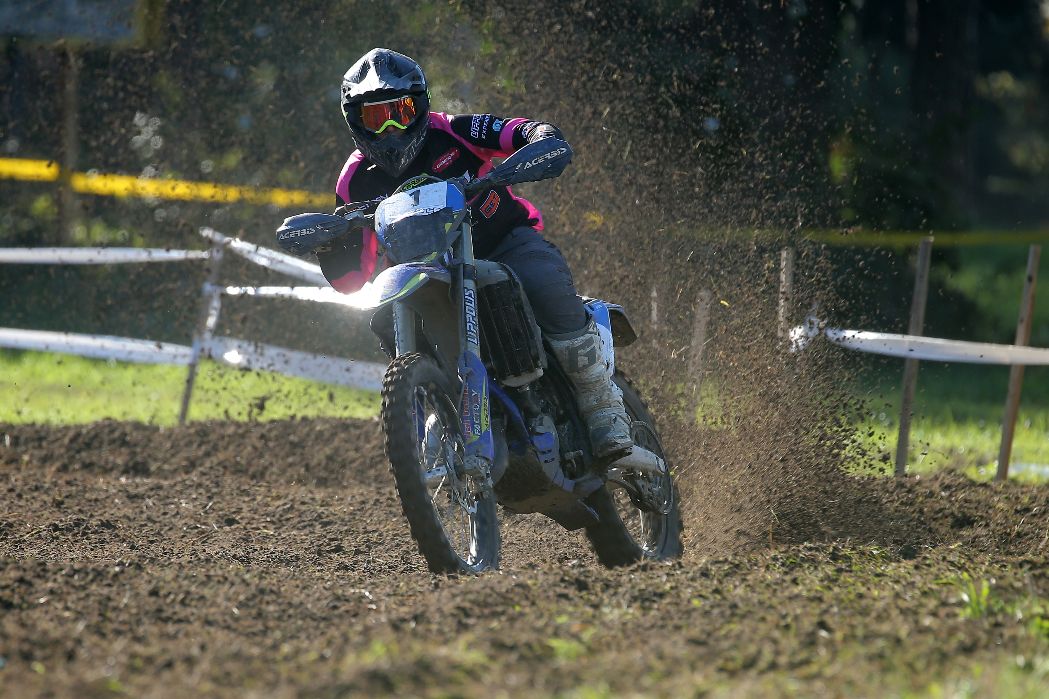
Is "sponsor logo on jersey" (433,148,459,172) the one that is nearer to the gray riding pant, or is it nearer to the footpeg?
the gray riding pant

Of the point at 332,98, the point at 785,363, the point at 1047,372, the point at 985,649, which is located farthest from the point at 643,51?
the point at 985,649

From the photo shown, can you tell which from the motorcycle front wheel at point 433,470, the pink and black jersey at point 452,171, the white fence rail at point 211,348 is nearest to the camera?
the motorcycle front wheel at point 433,470

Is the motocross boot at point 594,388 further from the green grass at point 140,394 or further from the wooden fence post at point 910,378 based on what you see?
the green grass at point 140,394

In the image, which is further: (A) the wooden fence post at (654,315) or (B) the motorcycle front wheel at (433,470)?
(A) the wooden fence post at (654,315)

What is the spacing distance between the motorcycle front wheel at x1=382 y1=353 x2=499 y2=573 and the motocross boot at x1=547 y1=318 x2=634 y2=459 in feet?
2.15

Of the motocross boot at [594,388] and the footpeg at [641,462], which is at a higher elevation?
the motocross boot at [594,388]

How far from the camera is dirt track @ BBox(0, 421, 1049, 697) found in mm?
3520

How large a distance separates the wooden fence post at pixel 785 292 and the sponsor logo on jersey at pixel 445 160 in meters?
3.01

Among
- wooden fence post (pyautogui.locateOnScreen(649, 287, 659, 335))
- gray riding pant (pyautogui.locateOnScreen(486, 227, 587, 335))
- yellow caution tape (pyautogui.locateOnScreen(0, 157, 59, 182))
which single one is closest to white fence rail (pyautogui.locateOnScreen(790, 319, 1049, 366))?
wooden fence post (pyautogui.locateOnScreen(649, 287, 659, 335))

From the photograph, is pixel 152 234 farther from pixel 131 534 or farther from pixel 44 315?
pixel 131 534

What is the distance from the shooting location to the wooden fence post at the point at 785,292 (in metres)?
8.27

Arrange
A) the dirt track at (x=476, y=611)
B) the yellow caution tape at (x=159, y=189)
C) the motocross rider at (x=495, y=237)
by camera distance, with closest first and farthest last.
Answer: the dirt track at (x=476, y=611) < the motocross rider at (x=495, y=237) < the yellow caution tape at (x=159, y=189)

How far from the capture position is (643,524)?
21.9 feet

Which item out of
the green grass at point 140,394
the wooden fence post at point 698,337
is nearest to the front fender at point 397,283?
the wooden fence post at point 698,337
